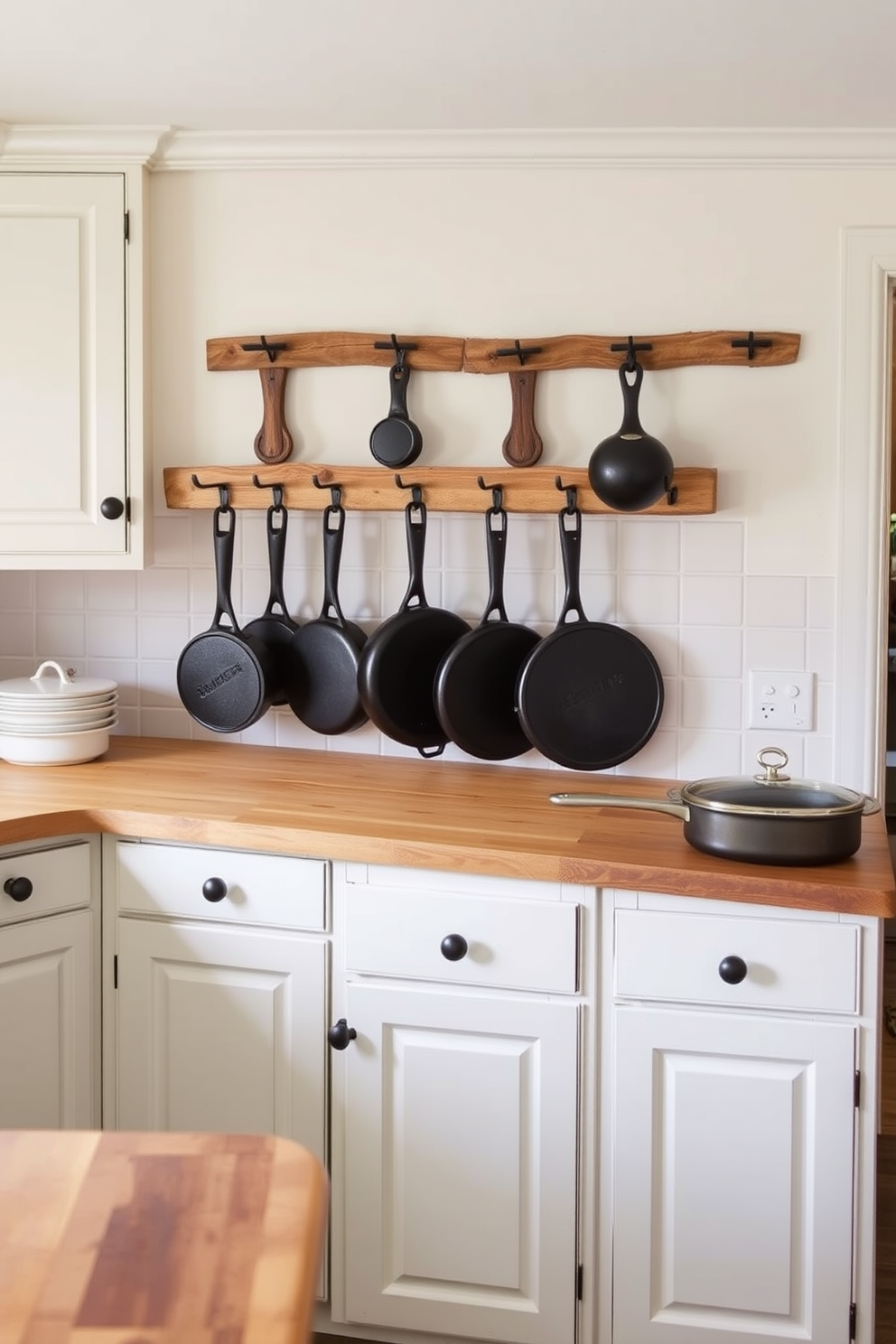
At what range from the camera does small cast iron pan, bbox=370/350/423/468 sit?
2.48 m

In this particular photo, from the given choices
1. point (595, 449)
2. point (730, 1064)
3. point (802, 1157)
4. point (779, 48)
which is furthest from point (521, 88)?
point (802, 1157)

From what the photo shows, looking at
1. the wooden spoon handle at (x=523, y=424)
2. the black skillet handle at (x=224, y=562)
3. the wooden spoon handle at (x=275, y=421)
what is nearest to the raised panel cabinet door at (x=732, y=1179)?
the wooden spoon handle at (x=523, y=424)

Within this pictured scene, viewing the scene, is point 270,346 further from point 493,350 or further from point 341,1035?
point 341,1035

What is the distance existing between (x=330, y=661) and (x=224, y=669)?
0.74 feet

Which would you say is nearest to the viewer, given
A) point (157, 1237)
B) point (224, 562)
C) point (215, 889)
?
point (157, 1237)

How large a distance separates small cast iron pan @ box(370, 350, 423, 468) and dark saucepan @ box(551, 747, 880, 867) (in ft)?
2.87

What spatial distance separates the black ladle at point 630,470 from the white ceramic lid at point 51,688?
1.09m

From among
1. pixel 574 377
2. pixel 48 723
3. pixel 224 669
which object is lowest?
pixel 48 723

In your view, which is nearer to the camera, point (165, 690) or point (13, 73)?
point (13, 73)

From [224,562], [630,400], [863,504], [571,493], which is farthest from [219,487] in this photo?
[863,504]

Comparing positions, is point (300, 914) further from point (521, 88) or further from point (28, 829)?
point (521, 88)

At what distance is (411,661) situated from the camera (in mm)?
2467

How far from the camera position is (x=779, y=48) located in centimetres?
202

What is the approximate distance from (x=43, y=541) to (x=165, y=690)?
44 centimetres
